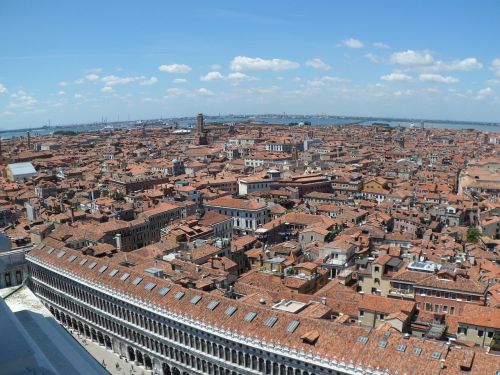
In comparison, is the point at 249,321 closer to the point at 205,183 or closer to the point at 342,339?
the point at 342,339

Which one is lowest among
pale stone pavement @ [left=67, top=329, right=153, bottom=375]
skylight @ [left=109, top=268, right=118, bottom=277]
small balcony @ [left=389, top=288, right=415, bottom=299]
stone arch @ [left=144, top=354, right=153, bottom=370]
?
pale stone pavement @ [left=67, top=329, right=153, bottom=375]

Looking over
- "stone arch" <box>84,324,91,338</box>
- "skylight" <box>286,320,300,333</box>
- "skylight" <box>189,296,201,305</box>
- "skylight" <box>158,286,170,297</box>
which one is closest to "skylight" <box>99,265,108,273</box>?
"stone arch" <box>84,324,91,338</box>

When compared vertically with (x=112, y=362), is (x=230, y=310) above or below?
above

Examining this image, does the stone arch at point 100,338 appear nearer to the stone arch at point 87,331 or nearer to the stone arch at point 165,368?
the stone arch at point 87,331

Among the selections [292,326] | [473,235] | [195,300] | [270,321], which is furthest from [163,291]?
[473,235]

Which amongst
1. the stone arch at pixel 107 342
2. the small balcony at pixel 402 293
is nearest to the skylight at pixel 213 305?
the stone arch at pixel 107 342

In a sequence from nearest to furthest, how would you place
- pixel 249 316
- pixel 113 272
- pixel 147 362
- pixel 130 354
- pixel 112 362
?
pixel 249 316 → pixel 147 362 → pixel 112 362 → pixel 130 354 → pixel 113 272

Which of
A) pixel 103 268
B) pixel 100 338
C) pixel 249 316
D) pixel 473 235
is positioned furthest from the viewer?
pixel 473 235

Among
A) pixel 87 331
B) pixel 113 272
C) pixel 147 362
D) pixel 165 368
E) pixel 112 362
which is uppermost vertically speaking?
pixel 113 272

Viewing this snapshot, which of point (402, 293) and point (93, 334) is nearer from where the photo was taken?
point (402, 293)

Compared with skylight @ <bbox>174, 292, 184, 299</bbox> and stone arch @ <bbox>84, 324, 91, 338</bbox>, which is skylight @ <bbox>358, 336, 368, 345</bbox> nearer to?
skylight @ <bbox>174, 292, 184, 299</bbox>

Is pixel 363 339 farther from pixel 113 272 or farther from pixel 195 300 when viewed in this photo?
pixel 113 272
